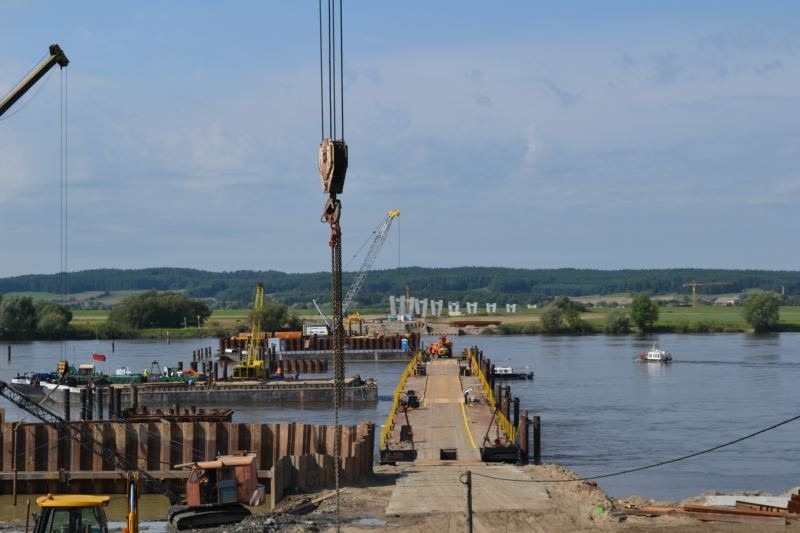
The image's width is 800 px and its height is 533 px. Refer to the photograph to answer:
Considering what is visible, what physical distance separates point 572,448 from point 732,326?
150 meters

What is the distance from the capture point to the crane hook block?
27.3 m

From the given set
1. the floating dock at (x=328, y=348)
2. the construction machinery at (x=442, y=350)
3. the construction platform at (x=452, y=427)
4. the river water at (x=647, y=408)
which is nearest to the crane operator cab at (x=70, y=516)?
the construction platform at (x=452, y=427)

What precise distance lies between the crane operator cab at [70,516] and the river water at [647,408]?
2386 centimetres

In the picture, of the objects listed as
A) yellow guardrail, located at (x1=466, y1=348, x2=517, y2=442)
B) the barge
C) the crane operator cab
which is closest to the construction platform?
yellow guardrail, located at (x1=466, y1=348, x2=517, y2=442)

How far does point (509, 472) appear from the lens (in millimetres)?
38875

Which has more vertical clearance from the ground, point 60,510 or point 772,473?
point 60,510

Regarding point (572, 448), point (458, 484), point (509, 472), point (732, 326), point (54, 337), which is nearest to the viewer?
point (458, 484)

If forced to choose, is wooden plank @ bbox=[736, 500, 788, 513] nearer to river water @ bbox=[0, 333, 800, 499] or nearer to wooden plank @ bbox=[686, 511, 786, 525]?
wooden plank @ bbox=[686, 511, 786, 525]

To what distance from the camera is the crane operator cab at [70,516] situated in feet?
73.9

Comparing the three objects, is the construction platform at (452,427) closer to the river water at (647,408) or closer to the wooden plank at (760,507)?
the river water at (647,408)

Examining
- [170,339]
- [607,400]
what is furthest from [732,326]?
[607,400]

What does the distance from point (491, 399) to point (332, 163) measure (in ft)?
122

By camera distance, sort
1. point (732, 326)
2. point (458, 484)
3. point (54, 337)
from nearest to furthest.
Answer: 1. point (458, 484)
2. point (54, 337)
3. point (732, 326)

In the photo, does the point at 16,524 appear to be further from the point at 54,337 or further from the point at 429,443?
the point at 54,337
